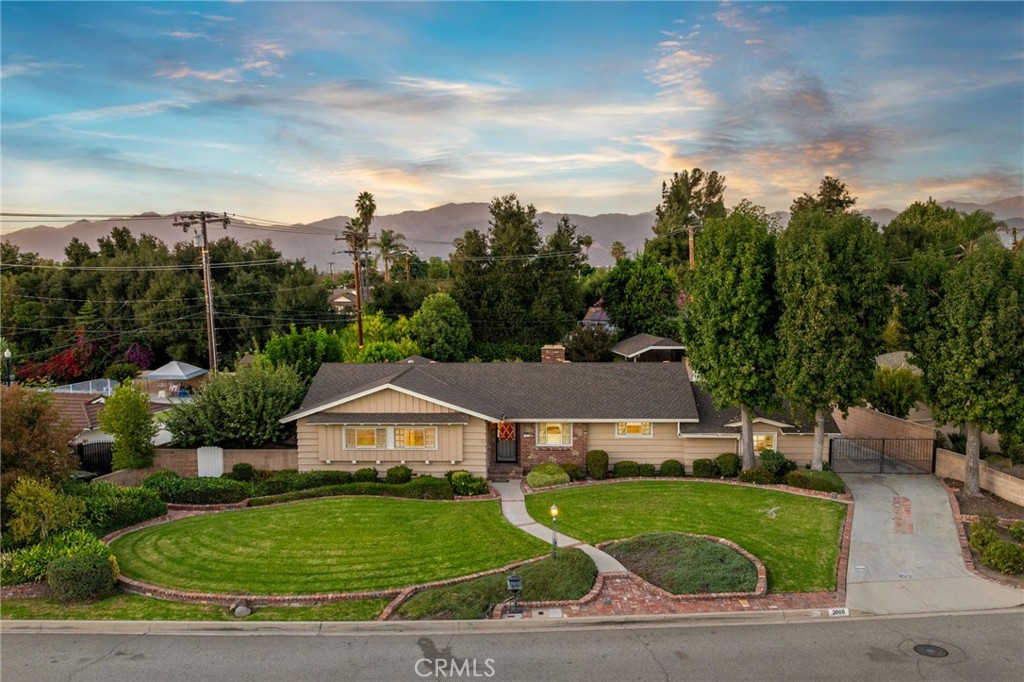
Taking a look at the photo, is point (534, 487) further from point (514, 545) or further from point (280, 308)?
point (280, 308)

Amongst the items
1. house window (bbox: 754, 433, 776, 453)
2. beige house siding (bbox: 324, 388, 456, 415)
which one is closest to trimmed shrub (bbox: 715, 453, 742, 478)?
house window (bbox: 754, 433, 776, 453)

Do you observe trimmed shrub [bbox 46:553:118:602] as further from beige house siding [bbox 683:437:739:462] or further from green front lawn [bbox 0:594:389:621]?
beige house siding [bbox 683:437:739:462]

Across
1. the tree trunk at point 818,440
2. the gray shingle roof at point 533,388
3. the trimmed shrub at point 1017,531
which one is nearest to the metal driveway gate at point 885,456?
the tree trunk at point 818,440

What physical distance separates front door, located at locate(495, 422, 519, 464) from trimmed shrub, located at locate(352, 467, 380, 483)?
5.54m

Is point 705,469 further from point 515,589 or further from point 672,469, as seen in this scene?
point 515,589

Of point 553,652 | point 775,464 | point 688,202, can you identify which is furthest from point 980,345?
point 688,202

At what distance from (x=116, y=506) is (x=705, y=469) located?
72.2ft

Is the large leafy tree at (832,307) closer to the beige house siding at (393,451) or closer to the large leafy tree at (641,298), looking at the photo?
the beige house siding at (393,451)

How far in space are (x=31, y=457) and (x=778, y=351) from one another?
26079mm

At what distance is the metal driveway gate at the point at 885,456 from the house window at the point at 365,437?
1907 cm

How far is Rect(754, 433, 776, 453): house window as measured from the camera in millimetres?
28812

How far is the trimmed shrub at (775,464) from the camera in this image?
26766 millimetres

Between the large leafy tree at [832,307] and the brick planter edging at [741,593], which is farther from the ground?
the large leafy tree at [832,307]

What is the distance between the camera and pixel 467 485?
85.0ft
